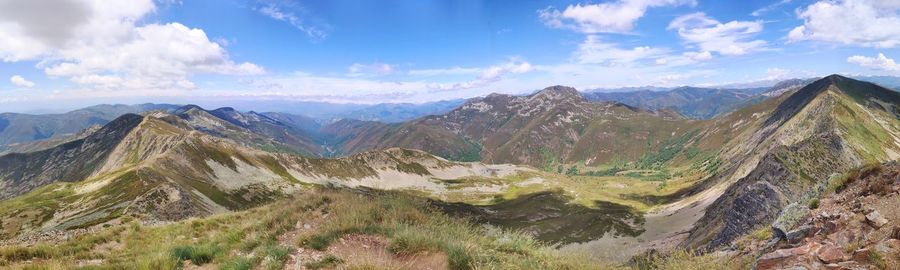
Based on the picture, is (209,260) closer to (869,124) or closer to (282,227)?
(282,227)

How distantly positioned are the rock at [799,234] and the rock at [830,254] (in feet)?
11.4

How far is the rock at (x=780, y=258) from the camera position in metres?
11.0

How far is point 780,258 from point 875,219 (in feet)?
11.8

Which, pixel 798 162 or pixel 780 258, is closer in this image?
pixel 780 258

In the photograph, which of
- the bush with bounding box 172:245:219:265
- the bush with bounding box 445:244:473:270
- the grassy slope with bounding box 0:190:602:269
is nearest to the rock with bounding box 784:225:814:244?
the grassy slope with bounding box 0:190:602:269

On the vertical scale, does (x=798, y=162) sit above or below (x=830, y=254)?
below

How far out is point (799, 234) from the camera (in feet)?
46.8

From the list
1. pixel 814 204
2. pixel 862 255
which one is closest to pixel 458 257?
pixel 862 255

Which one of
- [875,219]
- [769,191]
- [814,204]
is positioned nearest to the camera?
[875,219]

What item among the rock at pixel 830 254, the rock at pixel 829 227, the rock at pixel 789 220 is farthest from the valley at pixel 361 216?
the rock at pixel 829 227

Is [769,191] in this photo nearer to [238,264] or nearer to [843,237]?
[843,237]

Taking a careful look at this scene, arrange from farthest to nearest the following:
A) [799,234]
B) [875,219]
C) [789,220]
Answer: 1. [789,220]
2. [799,234]
3. [875,219]

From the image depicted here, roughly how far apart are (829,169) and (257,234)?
110m

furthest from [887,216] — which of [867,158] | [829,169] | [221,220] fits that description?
[867,158]
